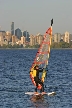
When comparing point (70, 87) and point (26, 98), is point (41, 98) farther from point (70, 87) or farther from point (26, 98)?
point (70, 87)

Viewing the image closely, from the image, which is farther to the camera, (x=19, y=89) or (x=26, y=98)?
(x=19, y=89)

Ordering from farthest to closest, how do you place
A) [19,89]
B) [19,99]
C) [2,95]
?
[19,89], [2,95], [19,99]

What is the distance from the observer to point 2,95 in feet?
123

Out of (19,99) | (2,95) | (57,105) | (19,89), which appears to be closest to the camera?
(57,105)

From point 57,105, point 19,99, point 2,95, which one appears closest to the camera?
point 57,105

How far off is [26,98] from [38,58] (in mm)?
3500

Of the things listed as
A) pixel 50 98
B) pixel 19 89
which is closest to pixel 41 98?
pixel 50 98

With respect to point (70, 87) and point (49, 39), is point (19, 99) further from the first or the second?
point (70, 87)

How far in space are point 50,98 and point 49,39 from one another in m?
4.71

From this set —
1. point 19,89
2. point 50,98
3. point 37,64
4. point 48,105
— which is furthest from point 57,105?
point 19,89

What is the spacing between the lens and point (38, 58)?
124 ft

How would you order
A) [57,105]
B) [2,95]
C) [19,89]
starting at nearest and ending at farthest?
[57,105] → [2,95] → [19,89]

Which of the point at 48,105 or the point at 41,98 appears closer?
the point at 48,105

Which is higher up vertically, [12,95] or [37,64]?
[37,64]
